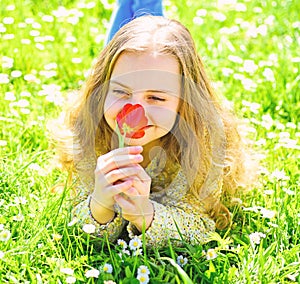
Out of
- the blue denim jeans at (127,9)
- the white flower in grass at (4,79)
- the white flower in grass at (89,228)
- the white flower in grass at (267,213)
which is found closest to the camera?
the white flower in grass at (89,228)

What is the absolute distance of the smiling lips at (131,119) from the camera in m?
1.51

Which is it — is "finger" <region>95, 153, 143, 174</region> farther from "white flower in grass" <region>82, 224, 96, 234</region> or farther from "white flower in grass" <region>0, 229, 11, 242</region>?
"white flower in grass" <region>0, 229, 11, 242</region>

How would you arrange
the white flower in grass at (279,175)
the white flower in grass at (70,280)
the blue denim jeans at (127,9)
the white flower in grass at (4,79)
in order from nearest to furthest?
the white flower in grass at (70,280), the white flower in grass at (279,175), the white flower in grass at (4,79), the blue denim jeans at (127,9)

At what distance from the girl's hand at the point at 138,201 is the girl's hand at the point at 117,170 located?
12 millimetres

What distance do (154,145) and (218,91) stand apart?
346 millimetres

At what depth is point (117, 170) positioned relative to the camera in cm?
150

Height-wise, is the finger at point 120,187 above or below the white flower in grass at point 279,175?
above

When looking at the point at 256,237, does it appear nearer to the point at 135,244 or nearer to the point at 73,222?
the point at 135,244

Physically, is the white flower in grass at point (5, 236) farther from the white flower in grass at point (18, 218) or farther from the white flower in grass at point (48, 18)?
the white flower in grass at point (48, 18)

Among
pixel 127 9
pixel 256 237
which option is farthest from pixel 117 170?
pixel 127 9

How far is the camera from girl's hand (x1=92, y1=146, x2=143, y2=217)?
4.89ft

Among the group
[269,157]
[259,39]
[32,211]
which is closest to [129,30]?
[32,211]

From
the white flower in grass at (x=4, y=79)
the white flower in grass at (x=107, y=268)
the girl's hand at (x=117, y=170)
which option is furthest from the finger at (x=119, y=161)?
the white flower in grass at (x=4, y=79)

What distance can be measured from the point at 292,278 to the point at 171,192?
0.37 meters
